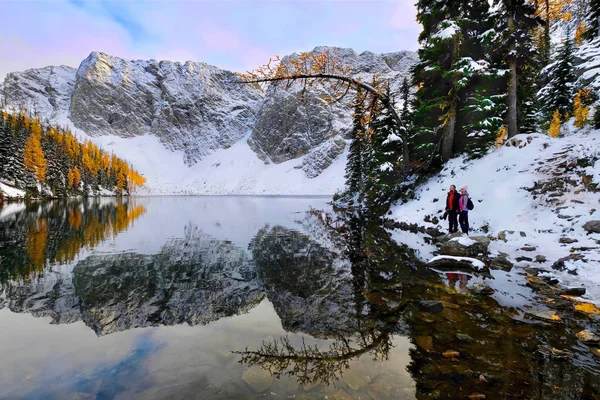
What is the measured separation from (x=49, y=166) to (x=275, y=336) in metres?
89.6

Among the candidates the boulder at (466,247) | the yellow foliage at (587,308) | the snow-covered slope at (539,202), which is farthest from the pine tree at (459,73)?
the yellow foliage at (587,308)

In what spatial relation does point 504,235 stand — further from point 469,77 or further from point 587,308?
point 469,77

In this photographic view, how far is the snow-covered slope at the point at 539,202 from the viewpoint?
9.06 meters

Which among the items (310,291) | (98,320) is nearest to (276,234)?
(310,291)

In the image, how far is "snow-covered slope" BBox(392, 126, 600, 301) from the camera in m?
9.06

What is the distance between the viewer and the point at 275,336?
5.32 meters

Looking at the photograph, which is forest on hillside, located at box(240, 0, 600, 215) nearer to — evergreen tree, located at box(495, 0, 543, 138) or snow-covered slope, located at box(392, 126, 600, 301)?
evergreen tree, located at box(495, 0, 543, 138)

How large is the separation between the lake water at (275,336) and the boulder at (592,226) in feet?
13.0

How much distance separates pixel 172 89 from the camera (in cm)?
19612

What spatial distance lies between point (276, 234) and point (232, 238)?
2856mm

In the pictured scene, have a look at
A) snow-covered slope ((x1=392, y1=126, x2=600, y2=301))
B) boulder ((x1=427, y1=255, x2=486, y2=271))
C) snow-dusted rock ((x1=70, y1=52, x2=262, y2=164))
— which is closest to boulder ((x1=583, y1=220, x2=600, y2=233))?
snow-covered slope ((x1=392, y1=126, x2=600, y2=301))

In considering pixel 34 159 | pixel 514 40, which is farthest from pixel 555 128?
pixel 34 159

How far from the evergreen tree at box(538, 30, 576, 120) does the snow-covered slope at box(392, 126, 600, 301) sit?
67.7 ft

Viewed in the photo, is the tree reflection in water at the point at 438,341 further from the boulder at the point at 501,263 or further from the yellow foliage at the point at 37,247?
the yellow foliage at the point at 37,247
